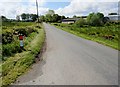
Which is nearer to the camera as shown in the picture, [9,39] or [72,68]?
[72,68]

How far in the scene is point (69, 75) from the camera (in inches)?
305

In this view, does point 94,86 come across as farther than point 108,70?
No

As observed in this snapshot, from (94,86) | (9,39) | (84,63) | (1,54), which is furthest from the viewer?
(9,39)

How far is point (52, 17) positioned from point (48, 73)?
5744 inches

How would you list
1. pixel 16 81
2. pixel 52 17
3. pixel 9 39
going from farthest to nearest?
pixel 52 17
pixel 9 39
pixel 16 81

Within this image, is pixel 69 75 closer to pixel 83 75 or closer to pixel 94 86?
pixel 83 75

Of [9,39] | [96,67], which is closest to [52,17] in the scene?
[9,39]

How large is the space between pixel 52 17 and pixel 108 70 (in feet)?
478

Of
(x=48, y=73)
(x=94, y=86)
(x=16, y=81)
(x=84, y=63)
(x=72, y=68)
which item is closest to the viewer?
(x=94, y=86)

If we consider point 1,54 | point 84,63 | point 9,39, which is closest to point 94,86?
point 84,63

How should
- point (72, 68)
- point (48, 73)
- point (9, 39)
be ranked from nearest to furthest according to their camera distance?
point (48, 73)
point (72, 68)
point (9, 39)

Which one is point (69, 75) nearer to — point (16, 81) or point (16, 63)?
point (16, 81)

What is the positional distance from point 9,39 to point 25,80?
37.2ft

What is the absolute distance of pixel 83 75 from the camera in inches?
304
